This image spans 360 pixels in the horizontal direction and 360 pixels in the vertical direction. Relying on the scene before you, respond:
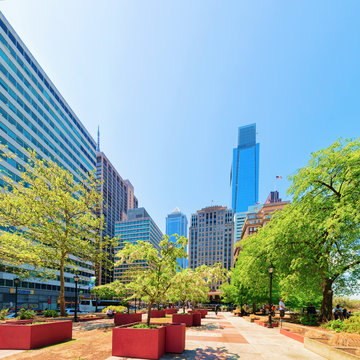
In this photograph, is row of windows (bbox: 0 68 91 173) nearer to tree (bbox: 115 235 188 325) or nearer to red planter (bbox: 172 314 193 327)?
red planter (bbox: 172 314 193 327)

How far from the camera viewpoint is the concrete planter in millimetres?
9120

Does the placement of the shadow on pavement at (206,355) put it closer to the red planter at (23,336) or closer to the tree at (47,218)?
Result: the red planter at (23,336)

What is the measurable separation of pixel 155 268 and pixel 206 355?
3.87 m

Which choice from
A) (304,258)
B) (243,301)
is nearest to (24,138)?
(243,301)

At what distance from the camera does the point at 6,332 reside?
1043cm

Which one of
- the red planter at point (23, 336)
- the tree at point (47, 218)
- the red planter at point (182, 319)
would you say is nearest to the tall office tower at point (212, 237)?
the tree at point (47, 218)

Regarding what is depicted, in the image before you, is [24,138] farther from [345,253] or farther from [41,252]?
[345,253]

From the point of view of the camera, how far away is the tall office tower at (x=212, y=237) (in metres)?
159

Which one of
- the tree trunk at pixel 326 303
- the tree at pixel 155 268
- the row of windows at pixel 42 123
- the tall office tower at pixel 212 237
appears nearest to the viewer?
the tree at pixel 155 268

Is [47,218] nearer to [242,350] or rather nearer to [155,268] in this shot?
[155,268]

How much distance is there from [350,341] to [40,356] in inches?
482

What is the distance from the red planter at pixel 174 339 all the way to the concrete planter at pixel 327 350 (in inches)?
231

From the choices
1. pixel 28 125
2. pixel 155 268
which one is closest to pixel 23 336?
pixel 155 268

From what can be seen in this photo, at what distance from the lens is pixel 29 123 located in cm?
5697
